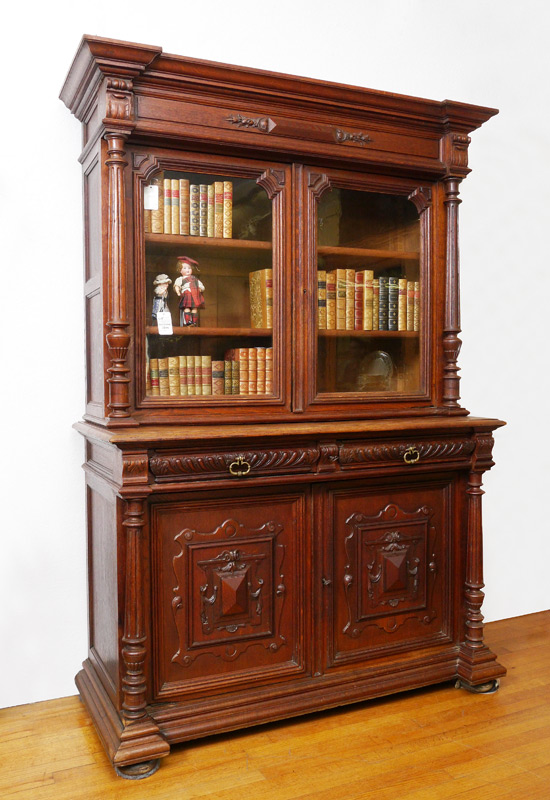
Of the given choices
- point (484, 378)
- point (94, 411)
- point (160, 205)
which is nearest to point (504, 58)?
point (484, 378)

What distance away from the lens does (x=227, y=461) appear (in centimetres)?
219

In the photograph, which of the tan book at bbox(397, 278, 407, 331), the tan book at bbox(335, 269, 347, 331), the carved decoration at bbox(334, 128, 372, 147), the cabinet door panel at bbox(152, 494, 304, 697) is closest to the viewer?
the cabinet door panel at bbox(152, 494, 304, 697)

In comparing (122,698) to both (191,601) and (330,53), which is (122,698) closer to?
(191,601)

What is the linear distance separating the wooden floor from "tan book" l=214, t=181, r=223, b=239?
63.6 inches

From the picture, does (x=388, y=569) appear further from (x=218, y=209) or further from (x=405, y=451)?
(x=218, y=209)

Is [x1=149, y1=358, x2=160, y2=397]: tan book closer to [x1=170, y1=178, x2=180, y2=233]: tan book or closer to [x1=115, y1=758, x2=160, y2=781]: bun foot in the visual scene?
[x1=170, y1=178, x2=180, y2=233]: tan book

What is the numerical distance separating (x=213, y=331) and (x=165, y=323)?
17cm

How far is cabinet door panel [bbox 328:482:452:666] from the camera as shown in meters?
2.45

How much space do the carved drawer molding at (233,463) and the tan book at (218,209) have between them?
28.3 inches

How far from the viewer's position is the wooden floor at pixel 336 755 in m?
1.99

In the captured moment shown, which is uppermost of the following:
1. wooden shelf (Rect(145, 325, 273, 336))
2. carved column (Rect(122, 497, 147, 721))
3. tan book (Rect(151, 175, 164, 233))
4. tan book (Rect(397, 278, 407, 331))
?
tan book (Rect(151, 175, 164, 233))

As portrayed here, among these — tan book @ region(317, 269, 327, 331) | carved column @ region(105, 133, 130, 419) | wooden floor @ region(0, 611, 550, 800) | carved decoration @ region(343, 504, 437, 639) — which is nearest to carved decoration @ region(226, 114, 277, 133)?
carved column @ region(105, 133, 130, 419)

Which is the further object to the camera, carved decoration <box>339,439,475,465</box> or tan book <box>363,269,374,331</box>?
tan book <box>363,269,374,331</box>

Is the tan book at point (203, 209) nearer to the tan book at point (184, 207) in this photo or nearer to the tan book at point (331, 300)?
the tan book at point (184, 207)
